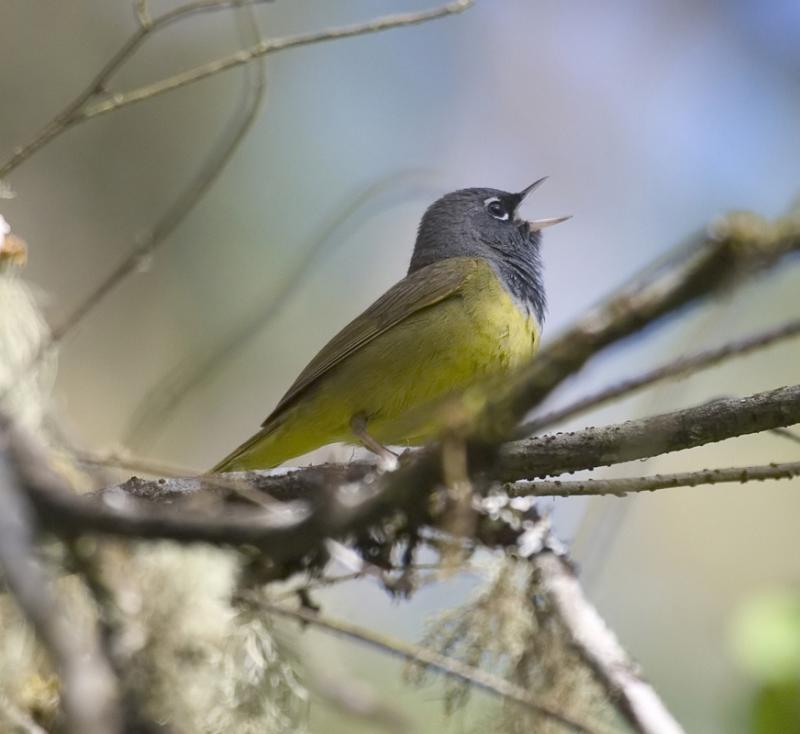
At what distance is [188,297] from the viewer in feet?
30.2

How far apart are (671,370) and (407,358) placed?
381cm

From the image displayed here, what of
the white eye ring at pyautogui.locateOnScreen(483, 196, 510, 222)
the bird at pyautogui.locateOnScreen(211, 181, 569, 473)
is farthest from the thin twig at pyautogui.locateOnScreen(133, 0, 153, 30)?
the white eye ring at pyautogui.locateOnScreen(483, 196, 510, 222)

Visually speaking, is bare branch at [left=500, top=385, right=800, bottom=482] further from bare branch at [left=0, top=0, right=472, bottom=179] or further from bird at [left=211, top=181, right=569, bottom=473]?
bare branch at [left=0, top=0, right=472, bottom=179]

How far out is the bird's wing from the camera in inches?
218

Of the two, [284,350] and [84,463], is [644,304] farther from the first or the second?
[284,350]

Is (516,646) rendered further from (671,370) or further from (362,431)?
(362,431)

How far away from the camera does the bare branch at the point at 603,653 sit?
2307 mm

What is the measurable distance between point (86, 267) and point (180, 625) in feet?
20.5

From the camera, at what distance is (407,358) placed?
17.4 ft

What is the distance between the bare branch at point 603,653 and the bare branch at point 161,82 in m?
1.78

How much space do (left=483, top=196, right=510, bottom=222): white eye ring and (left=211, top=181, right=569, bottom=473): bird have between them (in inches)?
35.2

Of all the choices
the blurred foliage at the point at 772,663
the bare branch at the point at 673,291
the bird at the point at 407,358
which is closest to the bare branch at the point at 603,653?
the blurred foliage at the point at 772,663

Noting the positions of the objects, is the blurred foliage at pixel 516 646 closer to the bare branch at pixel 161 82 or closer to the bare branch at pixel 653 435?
the bare branch at pixel 653 435

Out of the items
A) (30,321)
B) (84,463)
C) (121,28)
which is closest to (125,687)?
(84,463)
